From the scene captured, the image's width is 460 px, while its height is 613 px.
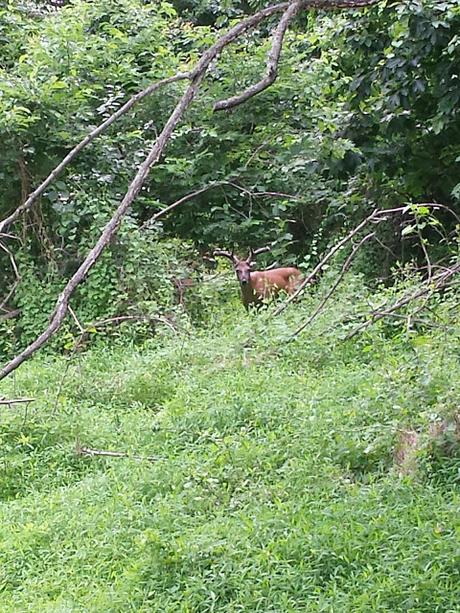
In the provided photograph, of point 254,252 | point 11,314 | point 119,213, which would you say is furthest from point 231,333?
point 119,213

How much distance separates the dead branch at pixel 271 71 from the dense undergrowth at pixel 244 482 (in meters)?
1.64

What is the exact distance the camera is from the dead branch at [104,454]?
4.36 m

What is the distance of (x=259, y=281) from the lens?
8641 millimetres

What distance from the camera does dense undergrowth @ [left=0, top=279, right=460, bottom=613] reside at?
3047mm

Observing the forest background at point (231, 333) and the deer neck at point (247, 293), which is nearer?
the forest background at point (231, 333)

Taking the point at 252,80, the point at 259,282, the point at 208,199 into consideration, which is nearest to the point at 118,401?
the point at 259,282

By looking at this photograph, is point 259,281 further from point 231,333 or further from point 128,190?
point 128,190

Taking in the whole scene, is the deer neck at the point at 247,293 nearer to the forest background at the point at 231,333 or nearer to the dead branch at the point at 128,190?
the forest background at the point at 231,333

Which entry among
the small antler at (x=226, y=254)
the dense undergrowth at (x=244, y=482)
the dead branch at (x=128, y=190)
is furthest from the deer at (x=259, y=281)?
the dead branch at (x=128, y=190)

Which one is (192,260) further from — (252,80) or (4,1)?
(4,1)

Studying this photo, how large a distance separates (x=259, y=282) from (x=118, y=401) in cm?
345

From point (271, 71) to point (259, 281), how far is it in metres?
6.12

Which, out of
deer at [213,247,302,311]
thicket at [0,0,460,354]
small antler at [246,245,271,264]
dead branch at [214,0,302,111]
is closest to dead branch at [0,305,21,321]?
thicket at [0,0,460,354]

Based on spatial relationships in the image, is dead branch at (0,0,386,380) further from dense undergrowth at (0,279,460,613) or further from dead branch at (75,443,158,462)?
dead branch at (75,443,158,462)
